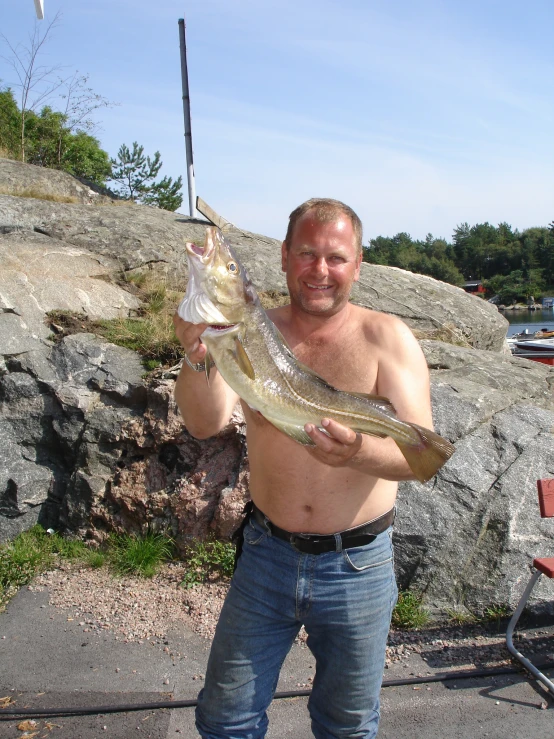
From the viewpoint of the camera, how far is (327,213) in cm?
292

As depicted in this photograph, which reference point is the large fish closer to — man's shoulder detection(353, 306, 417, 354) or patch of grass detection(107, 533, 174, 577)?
man's shoulder detection(353, 306, 417, 354)

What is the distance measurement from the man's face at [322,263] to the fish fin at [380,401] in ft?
1.96

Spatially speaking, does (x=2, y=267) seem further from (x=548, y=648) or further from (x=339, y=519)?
(x=548, y=648)

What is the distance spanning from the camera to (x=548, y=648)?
14.7ft

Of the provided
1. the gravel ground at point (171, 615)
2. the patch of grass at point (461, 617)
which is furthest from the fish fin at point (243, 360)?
the patch of grass at point (461, 617)

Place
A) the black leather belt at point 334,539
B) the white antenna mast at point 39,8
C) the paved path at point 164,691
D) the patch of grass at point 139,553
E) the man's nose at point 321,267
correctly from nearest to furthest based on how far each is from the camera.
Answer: the black leather belt at point 334,539
the man's nose at point 321,267
the paved path at point 164,691
the patch of grass at point 139,553
the white antenna mast at point 39,8

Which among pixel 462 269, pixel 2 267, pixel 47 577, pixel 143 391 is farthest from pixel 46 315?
pixel 462 269

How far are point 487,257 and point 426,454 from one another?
14582 cm

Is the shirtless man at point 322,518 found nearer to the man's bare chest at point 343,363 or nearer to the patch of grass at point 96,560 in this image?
the man's bare chest at point 343,363

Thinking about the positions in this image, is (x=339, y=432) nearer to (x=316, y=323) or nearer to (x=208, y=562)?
(x=316, y=323)

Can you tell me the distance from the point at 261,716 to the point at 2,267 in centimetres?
622

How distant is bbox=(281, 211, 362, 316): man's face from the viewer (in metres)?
2.85

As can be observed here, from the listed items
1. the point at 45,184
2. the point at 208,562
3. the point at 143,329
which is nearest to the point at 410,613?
the point at 208,562

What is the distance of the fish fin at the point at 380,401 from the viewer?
2479mm
